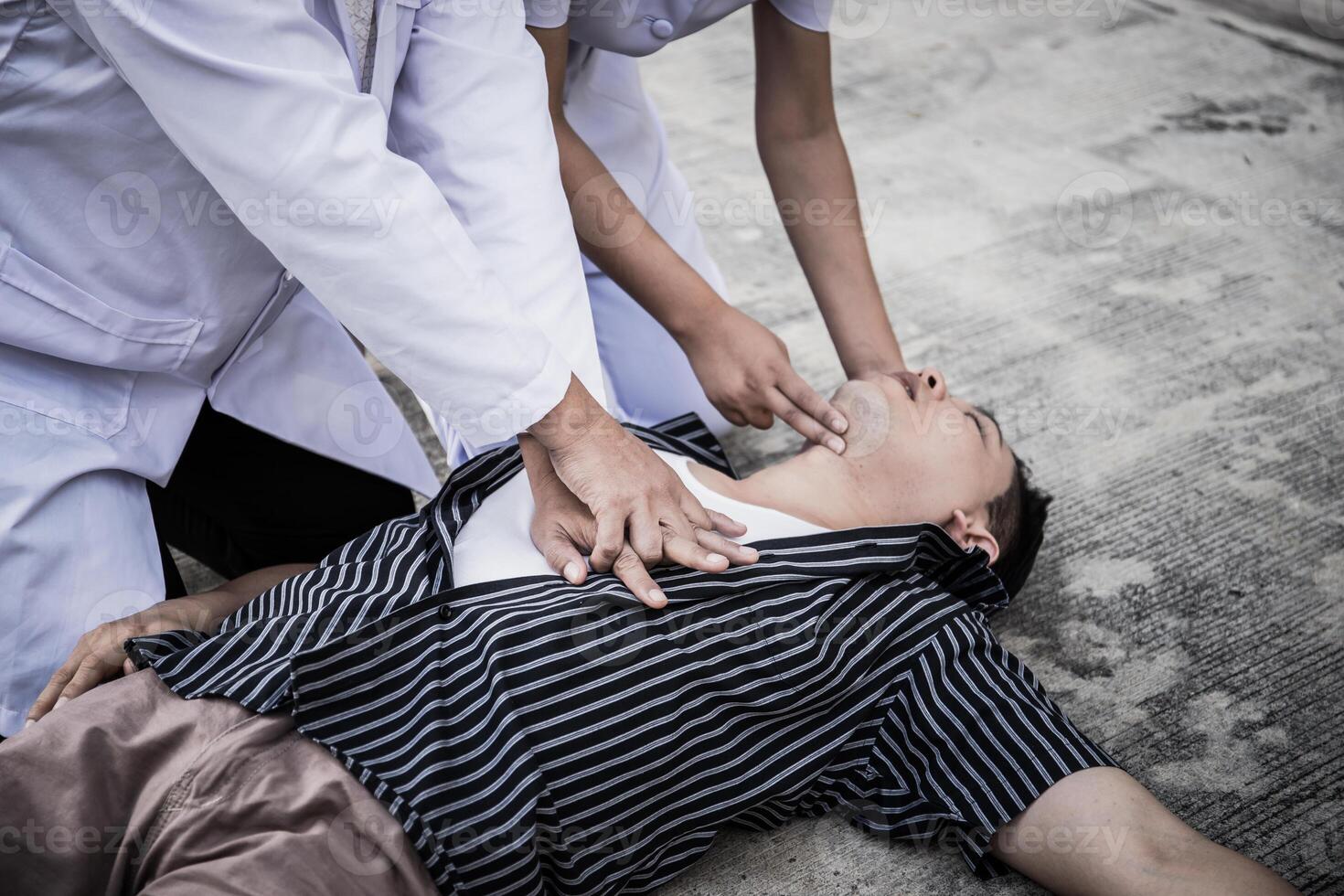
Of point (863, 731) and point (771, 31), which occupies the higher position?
point (771, 31)

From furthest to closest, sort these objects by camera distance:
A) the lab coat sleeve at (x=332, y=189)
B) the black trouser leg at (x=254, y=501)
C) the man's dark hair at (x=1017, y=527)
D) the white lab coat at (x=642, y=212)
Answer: the white lab coat at (x=642, y=212), the black trouser leg at (x=254, y=501), the man's dark hair at (x=1017, y=527), the lab coat sleeve at (x=332, y=189)

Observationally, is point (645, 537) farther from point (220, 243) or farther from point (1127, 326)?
point (1127, 326)

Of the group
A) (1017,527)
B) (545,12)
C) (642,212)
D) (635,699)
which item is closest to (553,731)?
(635,699)

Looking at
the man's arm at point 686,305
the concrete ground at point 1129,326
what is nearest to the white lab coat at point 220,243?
the man's arm at point 686,305

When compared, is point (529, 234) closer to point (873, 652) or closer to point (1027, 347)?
point (873, 652)

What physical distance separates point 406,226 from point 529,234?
247mm

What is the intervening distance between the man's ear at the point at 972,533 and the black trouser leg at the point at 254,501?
3.19ft

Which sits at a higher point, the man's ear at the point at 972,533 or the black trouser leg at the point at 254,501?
the man's ear at the point at 972,533

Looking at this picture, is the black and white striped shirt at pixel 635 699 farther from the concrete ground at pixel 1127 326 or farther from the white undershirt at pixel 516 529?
the concrete ground at pixel 1127 326

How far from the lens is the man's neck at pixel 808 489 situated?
1450 millimetres

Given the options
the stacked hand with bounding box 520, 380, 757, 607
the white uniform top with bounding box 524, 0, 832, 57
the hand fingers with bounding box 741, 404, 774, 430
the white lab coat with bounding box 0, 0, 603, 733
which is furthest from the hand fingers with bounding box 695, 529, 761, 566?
the white uniform top with bounding box 524, 0, 832, 57

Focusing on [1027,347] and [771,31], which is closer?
[771,31]

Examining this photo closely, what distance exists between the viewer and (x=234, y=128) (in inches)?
41.3

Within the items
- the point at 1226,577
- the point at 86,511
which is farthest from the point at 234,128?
the point at 1226,577
